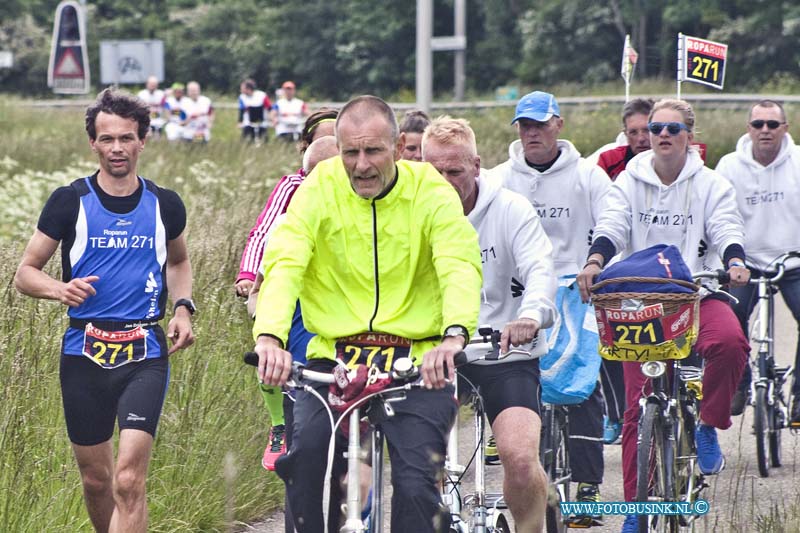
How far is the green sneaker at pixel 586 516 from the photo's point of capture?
6980 mm

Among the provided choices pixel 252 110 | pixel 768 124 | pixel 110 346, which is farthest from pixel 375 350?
pixel 252 110

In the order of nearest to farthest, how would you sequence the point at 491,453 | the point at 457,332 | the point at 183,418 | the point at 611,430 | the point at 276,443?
the point at 457,332 → the point at 276,443 → the point at 183,418 → the point at 491,453 → the point at 611,430

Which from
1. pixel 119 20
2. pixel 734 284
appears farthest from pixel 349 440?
pixel 119 20

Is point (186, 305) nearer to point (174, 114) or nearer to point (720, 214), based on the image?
point (720, 214)

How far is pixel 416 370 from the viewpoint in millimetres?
4621

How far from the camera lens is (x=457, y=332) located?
4.69m

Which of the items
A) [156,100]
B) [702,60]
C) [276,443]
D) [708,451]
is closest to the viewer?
[276,443]

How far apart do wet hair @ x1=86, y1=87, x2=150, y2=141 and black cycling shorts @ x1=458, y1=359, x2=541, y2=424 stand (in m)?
1.59

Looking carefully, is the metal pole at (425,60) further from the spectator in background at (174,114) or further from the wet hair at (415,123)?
the spectator in background at (174,114)

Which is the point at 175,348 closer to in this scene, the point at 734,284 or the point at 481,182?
the point at 481,182

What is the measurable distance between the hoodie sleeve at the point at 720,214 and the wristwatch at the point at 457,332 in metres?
3.00

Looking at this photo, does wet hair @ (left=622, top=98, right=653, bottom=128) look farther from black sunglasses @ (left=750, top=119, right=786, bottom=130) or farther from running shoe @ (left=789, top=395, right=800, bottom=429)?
running shoe @ (left=789, top=395, right=800, bottom=429)

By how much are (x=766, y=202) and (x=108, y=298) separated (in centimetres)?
487

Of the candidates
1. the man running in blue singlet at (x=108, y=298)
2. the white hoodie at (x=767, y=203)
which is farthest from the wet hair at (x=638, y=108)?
the man running in blue singlet at (x=108, y=298)
